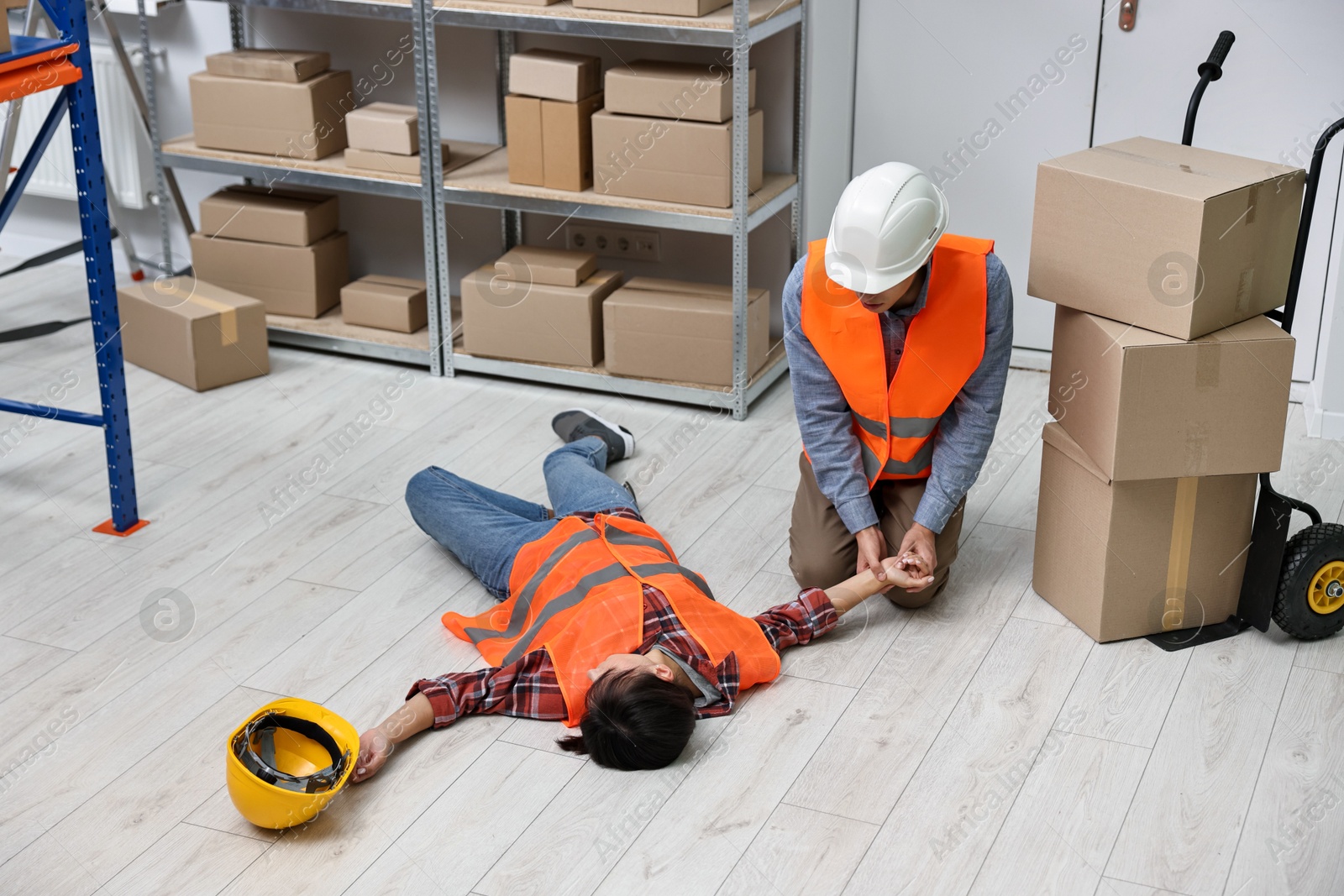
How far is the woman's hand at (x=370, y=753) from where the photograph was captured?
216cm

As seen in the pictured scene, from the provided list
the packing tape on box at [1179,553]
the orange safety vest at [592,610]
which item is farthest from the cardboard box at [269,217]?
the packing tape on box at [1179,553]

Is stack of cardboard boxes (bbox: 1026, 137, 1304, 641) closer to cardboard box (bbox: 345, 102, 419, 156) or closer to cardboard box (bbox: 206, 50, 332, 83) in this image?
cardboard box (bbox: 345, 102, 419, 156)

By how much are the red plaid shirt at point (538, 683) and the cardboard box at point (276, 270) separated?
2.02 meters

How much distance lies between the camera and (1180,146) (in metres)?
2.50

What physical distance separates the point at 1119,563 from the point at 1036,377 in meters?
1.48

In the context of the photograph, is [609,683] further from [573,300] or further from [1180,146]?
[573,300]

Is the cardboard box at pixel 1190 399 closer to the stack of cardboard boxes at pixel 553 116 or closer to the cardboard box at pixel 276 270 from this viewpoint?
the stack of cardboard boxes at pixel 553 116

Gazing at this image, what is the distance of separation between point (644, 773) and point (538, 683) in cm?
26

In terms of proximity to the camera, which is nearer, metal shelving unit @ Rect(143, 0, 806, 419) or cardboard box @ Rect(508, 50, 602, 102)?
metal shelving unit @ Rect(143, 0, 806, 419)

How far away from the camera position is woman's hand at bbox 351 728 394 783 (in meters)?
2.16

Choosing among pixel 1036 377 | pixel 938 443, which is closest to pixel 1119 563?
pixel 938 443

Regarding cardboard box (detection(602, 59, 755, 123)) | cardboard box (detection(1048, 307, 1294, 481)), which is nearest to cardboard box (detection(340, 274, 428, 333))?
cardboard box (detection(602, 59, 755, 123))

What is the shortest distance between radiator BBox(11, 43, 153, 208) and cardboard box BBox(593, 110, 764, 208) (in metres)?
1.85

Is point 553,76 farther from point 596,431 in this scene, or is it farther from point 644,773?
point 644,773
